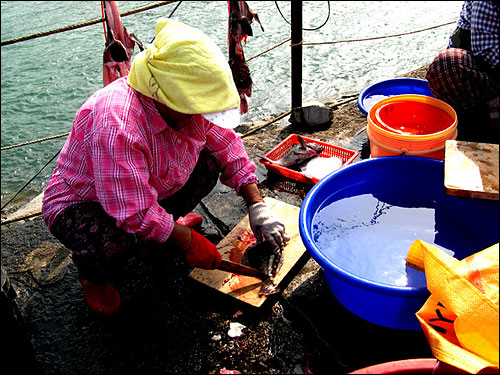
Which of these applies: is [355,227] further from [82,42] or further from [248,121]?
[82,42]

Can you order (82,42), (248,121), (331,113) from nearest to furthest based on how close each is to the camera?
(331,113) < (248,121) < (82,42)

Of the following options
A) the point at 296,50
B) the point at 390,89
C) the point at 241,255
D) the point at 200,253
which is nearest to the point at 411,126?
the point at 390,89

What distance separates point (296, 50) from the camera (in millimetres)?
3760

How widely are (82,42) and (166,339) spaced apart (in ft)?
22.2

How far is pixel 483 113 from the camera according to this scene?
2771 mm

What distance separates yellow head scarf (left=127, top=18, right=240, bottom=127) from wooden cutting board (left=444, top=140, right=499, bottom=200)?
99cm

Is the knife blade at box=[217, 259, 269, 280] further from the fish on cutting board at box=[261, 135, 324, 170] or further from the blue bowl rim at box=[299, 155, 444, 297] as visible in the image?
the fish on cutting board at box=[261, 135, 324, 170]

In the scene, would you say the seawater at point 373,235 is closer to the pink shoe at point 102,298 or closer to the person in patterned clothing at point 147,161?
the person in patterned clothing at point 147,161

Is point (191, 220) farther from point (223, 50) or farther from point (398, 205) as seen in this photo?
point (223, 50)

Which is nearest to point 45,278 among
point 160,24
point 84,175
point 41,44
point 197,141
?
point 84,175

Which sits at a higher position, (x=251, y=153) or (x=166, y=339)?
(x=251, y=153)

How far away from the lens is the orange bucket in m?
2.54

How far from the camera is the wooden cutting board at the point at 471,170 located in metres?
1.54

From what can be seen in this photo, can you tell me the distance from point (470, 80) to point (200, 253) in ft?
6.68
